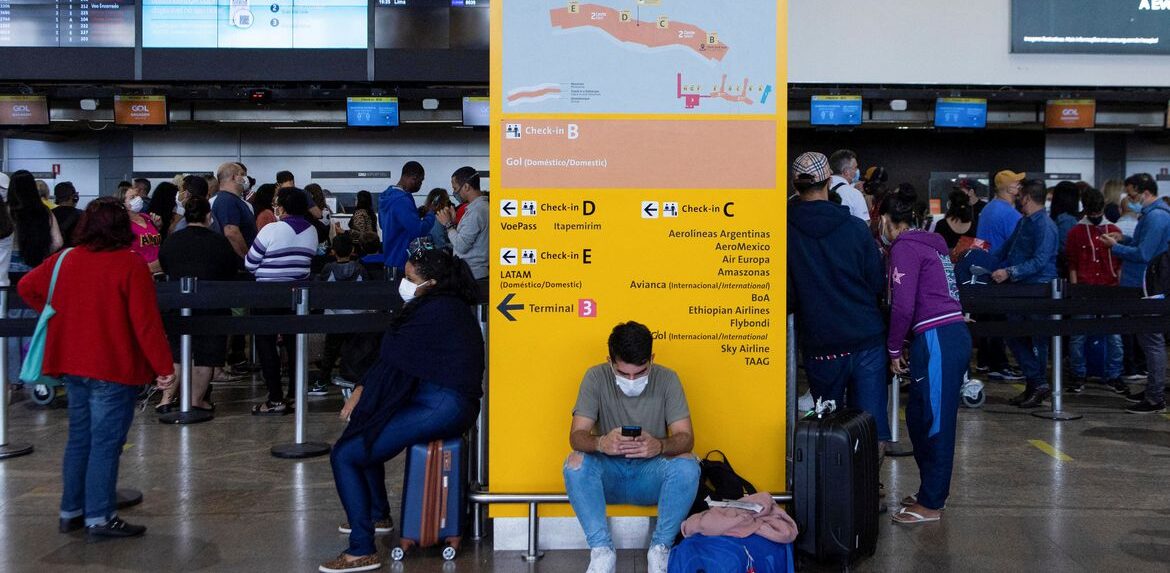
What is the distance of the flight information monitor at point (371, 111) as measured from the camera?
13.3 metres

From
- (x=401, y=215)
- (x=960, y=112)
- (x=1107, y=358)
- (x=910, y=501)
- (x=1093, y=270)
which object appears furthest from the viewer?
(x=960, y=112)

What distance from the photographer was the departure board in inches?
508

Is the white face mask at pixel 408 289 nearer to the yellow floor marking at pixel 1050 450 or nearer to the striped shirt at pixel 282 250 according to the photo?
the striped shirt at pixel 282 250

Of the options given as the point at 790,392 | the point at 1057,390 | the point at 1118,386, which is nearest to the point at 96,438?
the point at 790,392

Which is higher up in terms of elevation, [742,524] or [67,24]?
[67,24]

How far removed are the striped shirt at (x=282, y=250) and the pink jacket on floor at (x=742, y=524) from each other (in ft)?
16.1

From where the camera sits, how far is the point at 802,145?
15.0 metres

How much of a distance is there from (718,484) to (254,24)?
9.81 metres

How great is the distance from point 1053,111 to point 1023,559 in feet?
33.7

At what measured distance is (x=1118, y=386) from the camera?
10.0m

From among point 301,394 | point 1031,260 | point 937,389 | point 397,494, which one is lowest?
point 397,494

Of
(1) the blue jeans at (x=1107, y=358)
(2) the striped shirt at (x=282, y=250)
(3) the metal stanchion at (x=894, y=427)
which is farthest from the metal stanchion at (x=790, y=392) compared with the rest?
(1) the blue jeans at (x=1107, y=358)

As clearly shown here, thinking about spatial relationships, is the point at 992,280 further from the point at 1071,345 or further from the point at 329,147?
the point at 329,147

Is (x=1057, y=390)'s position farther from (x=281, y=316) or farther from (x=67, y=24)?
(x=67, y=24)
